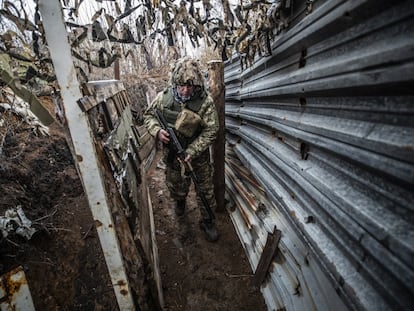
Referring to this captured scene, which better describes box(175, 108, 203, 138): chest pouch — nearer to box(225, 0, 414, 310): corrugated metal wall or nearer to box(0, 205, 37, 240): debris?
→ box(225, 0, 414, 310): corrugated metal wall

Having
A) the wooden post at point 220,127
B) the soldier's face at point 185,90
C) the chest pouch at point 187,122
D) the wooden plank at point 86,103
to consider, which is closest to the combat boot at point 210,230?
the wooden post at point 220,127

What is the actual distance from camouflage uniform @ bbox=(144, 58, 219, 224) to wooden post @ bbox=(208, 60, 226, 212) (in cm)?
16

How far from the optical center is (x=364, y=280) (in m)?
0.83

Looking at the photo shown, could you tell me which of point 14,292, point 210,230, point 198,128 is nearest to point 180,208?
point 210,230

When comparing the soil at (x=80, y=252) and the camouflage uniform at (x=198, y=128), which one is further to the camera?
the camouflage uniform at (x=198, y=128)

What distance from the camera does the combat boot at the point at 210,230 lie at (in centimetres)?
293

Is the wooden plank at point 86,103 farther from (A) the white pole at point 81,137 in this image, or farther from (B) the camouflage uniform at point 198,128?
(B) the camouflage uniform at point 198,128

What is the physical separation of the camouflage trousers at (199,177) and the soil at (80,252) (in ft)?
1.43

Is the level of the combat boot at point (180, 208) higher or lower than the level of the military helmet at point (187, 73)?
lower

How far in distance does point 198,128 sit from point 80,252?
199 centimetres

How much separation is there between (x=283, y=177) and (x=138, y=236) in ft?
3.51

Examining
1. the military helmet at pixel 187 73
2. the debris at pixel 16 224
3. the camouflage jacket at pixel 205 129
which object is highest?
the military helmet at pixel 187 73

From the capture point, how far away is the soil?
84.5 inches

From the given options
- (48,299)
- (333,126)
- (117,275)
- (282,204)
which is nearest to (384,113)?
(333,126)
